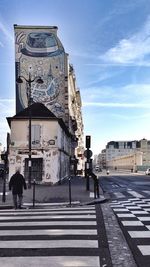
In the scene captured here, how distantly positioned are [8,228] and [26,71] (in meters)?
53.7

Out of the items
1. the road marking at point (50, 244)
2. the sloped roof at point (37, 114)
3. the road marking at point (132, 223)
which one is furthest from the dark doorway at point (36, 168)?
the road marking at point (50, 244)

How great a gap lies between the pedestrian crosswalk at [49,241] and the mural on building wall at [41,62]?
50.4 metres

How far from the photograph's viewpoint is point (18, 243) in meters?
8.48

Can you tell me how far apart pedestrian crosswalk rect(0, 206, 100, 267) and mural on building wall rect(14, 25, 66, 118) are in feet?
165

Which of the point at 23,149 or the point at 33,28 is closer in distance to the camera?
the point at 23,149

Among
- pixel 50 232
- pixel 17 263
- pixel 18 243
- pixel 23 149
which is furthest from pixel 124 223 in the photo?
pixel 23 149

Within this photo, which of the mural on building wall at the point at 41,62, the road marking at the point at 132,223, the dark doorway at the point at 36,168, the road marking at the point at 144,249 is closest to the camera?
the road marking at the point at 144,249

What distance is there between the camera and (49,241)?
8648 millimetres

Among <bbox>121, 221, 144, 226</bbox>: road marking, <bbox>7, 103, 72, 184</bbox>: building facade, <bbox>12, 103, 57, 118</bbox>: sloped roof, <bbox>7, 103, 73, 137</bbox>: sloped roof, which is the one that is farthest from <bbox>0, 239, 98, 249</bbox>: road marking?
<bbox>12, 103, 57, 118</bbox>: sloped roof

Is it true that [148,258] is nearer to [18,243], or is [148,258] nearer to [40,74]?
[18,243]

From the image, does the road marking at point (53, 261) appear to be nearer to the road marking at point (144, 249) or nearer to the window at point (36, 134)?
the road marking at point (144, 249)

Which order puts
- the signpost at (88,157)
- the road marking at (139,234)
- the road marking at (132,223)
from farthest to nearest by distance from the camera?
the signpost at (88,157) → the road marking at (132,223) → the road marking at (139,234)

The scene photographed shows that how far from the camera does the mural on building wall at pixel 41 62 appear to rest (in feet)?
204

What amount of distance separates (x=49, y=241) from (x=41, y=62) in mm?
55224
